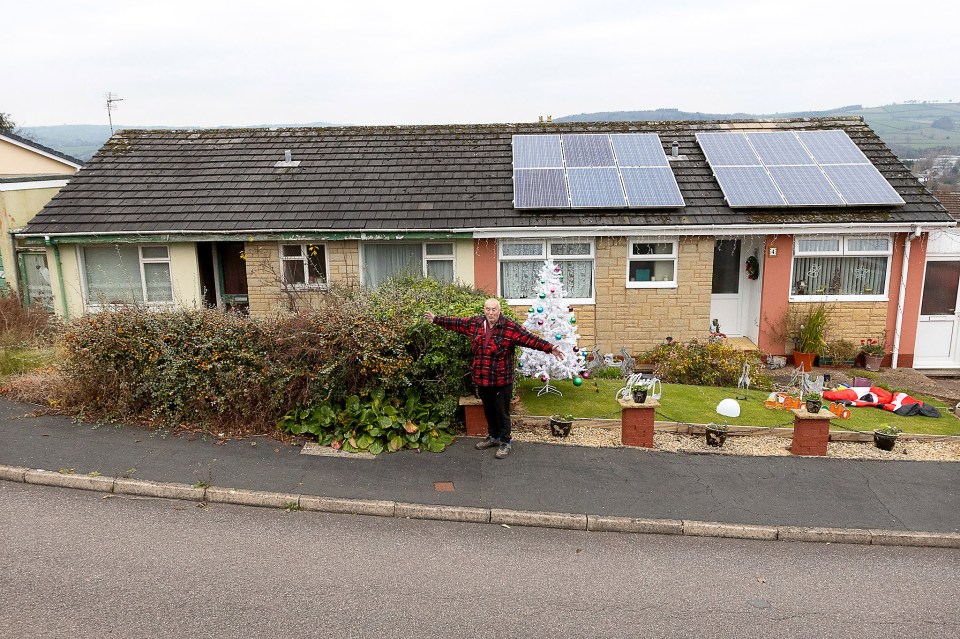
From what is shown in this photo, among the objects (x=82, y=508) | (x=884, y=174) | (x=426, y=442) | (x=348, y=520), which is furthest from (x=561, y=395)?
(x=884, y=174)

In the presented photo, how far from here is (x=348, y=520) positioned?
659 cm

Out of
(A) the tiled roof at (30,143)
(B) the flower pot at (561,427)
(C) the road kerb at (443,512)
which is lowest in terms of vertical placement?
(C) the road kerb at (443,512)

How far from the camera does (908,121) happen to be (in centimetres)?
11944

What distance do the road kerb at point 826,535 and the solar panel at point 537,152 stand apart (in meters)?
9.70

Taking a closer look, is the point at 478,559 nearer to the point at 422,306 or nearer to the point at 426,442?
the point at 426,442

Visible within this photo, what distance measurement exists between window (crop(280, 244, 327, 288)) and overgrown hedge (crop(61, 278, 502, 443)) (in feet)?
16.6

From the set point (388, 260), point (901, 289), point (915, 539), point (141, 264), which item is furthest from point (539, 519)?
point (141, 264)

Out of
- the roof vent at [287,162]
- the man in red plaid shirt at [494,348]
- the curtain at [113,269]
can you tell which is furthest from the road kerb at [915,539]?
the curtain at [113,269]

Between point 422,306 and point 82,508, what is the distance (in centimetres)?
435

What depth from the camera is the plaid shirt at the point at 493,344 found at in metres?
7.58

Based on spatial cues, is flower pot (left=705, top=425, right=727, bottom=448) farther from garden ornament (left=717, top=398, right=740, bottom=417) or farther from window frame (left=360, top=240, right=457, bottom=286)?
window frame (left=360, top=240, right=457, bottom=286)

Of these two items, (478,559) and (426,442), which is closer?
(478,559)

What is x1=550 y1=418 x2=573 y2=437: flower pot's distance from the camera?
846 cm

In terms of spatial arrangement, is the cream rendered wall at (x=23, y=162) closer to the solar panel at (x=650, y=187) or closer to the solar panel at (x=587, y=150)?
the solar panel at (x=587, y=150)
